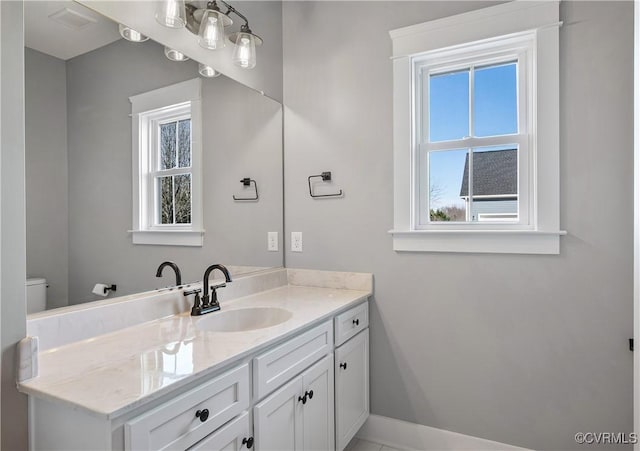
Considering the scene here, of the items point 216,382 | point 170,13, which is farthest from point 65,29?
point 216,382

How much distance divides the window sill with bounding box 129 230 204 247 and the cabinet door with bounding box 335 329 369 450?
864mm

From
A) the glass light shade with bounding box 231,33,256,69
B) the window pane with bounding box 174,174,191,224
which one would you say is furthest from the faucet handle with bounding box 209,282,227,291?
the glass light shade with bounding box 231,33,256,69

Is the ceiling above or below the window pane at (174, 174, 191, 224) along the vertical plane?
above

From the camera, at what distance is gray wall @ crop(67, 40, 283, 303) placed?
132cm

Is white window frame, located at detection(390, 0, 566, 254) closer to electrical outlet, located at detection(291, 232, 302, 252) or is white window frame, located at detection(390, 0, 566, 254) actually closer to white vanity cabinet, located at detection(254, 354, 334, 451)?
electrical outlet, located at detection(291, 232, 302, 252)

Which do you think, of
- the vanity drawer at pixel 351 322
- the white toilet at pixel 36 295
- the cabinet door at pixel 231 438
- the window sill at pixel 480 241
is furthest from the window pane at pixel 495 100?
the white toilet at pixel 36 295

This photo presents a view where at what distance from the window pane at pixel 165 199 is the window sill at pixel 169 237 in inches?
2.3

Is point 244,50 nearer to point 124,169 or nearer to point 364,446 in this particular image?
point 124,169

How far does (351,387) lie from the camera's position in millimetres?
1888

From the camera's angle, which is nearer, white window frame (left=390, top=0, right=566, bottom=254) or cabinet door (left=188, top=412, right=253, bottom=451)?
cabinet door (left=188, top=412, right=253, bottom=451)

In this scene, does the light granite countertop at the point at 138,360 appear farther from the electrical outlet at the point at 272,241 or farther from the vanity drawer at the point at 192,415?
the electrical outlet at the point at 272,241

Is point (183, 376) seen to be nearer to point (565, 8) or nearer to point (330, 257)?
point (330, 257)

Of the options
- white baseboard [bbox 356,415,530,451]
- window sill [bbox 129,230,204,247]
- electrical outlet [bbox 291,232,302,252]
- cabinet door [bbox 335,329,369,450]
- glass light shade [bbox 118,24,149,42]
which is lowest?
white baseboard [bbox 356,415,530,451]

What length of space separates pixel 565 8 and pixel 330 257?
1684mm
